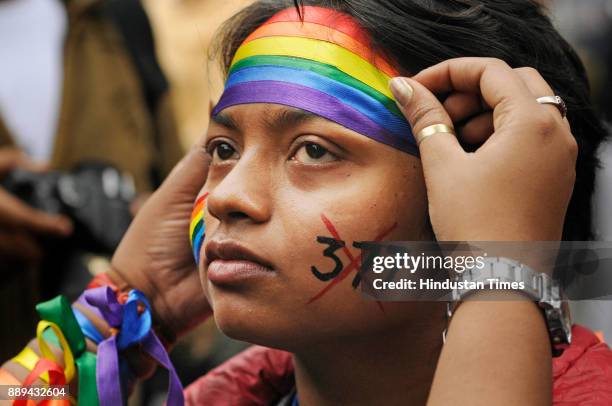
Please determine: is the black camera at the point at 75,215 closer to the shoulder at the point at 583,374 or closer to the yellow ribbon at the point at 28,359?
the yellow ribbon at the point at 28,359

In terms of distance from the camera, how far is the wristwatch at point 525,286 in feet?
5.48

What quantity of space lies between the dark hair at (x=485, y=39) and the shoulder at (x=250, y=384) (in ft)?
2.51

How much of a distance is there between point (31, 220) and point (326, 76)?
1.93 m

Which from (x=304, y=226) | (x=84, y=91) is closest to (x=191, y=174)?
(x=304, y=226)

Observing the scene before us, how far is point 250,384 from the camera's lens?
2451 millimetres

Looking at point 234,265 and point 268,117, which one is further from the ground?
point 268,117

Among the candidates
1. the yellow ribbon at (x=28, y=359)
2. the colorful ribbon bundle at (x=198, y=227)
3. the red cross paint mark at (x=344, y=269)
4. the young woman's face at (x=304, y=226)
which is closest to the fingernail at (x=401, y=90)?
the young woman's face at (x=304, y=226)

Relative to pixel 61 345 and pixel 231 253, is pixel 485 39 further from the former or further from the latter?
pixel 61 345

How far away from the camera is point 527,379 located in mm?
1629

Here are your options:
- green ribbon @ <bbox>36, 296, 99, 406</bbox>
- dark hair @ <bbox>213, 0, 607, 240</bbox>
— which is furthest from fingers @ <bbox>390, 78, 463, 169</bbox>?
green ribbon @ <bbox>36, 296, 99, 406</bbox>

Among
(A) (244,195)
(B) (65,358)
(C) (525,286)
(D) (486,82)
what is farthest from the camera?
(B) (65,358)

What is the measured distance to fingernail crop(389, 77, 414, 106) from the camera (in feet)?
6.07

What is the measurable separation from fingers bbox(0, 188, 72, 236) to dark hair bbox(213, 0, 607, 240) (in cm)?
161

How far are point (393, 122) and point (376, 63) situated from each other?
0.43 feet
